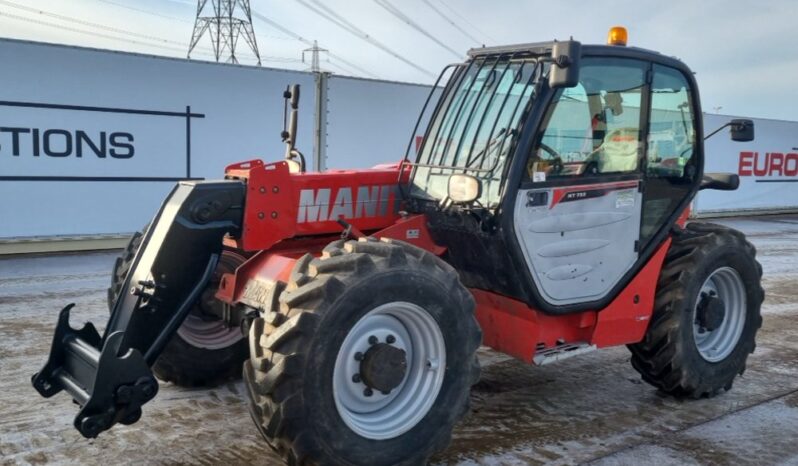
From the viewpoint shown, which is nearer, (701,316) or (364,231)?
(364,231)

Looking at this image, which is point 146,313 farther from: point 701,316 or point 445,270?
point 701,316

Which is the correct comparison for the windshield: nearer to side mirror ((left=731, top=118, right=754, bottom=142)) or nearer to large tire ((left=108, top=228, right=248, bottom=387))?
large tire ((left=108, top=228, right=248, bottom=387))

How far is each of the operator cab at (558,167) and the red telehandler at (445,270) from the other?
0.01 metres

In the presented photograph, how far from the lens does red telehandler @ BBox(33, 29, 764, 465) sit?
3.30 metres

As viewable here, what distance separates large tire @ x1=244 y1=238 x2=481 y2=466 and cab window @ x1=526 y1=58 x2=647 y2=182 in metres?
1.02

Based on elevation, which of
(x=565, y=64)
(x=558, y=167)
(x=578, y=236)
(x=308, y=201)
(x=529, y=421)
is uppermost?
(x=565, y=64)

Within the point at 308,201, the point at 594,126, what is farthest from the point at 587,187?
the point at 308,201

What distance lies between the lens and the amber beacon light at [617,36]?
14.8 ft

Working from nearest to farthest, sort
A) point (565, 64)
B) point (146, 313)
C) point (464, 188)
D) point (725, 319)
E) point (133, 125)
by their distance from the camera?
1. point (146, 313)
2. point (565, 64)
3. point (464, 188)
4. point (725, 319)
5. point (133, 125)

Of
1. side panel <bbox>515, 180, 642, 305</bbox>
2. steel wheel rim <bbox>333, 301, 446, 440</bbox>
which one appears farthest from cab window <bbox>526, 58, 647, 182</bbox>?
steel wheel rim <bbox>333, 301, 446, 440</bbox>

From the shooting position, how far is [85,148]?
1002 centimetres

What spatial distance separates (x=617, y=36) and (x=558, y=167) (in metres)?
0.98

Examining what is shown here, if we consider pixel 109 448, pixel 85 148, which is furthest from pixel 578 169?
pixel 85 148

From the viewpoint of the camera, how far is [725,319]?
5.12 metres
